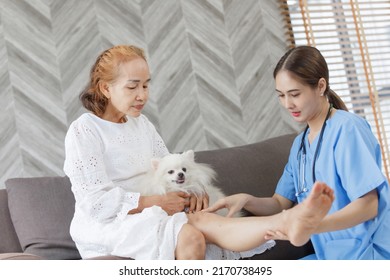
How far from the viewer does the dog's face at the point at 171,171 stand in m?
2.19

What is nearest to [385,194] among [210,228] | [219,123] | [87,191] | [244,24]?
[210,228]

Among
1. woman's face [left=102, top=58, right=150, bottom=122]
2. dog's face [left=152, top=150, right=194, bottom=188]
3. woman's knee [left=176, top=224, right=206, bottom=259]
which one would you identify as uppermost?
woman's face [left=102, top=58, right=150, bottom=122]

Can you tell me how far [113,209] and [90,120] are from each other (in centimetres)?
41

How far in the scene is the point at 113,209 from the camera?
1948 millimetres

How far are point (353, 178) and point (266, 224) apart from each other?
1.14 feet

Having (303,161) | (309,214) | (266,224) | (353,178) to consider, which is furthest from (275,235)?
(303,161)

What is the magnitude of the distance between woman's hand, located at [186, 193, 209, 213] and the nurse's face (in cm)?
50

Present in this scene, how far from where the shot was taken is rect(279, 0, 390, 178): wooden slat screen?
354 centimetres

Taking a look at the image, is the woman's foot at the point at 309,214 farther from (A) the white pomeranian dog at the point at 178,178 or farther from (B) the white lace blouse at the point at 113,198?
(A) the white pomeranian dog at the point at 178,178

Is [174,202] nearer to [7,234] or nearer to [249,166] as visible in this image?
[249,166]

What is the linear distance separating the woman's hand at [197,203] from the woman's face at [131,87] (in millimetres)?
416

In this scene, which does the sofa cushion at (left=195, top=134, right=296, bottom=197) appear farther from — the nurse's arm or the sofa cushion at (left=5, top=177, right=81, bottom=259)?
the nurse's arm

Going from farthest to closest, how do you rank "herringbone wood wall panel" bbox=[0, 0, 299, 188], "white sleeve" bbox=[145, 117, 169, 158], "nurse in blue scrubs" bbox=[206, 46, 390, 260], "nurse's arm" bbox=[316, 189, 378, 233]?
"herringbone wood wall panel" bbox=[0, 0, 299, 188], "white sleeve" bbox=[145, 117, 169, 158], "nurse in blue scrubs" bbox=[206, 46, 390, 260], "nurse's arm" bbox=[316, 189, 378, 233]

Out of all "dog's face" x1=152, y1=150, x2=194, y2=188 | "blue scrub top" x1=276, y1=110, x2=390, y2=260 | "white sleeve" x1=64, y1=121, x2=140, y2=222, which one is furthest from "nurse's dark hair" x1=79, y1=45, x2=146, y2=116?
"blue scrub top" x1=276, y1=110, x2=390, y2=260
